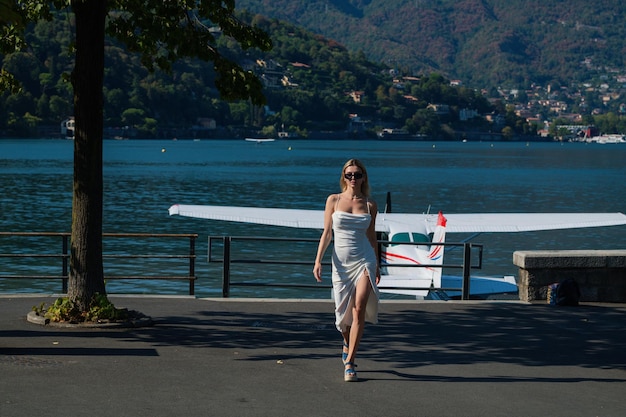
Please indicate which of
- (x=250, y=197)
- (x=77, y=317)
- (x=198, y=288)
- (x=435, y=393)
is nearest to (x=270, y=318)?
(x=77, y=317)

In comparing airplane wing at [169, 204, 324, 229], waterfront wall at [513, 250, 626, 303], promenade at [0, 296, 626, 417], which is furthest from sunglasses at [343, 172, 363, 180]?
airplane wing at [169, 204, 324, 229]

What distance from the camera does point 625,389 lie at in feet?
31.8

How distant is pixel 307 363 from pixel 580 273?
6335 mm

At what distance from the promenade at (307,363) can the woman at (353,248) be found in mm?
599

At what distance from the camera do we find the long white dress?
958 cm

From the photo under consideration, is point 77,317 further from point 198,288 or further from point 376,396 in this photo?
point 198,288

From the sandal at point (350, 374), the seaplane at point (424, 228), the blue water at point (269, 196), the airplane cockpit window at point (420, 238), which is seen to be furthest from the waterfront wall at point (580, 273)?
the blue water at point (269, 196)

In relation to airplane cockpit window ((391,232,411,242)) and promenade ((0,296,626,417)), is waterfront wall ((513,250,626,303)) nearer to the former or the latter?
promenade ((0,296,626,417))

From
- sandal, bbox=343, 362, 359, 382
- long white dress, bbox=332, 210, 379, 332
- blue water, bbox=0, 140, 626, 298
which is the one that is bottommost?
blue water, bbox=0, 140, 626, 298

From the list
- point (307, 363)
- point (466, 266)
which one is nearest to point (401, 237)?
point (466, 266)

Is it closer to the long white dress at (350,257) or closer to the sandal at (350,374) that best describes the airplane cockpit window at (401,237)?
the long white dress at (350,257)

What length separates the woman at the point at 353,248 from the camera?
959 centimetres

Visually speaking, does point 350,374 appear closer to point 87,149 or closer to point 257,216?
point 87,149

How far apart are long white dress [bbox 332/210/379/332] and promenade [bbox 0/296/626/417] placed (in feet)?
2.54
